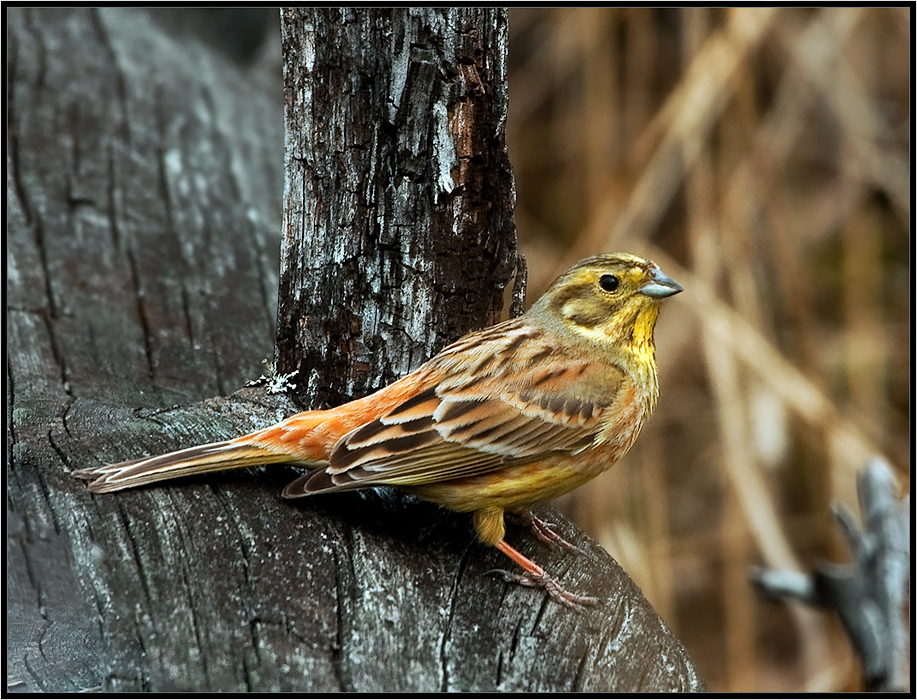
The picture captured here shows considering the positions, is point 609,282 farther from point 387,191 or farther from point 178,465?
point 178,465

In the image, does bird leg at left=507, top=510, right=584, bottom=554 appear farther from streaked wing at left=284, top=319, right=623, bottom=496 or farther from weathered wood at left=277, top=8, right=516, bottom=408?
weathered wood at left=277, top=8, right=516, bottom=408

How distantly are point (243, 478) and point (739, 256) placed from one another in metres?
3.33

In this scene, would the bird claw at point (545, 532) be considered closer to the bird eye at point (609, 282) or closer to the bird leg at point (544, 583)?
the bird leg at point (544, 583)

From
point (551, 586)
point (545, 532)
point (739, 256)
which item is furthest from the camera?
point (739, 256)

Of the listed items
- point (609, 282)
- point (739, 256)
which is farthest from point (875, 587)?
point (739, 256)

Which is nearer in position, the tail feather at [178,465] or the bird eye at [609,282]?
the tail feather at [178,465]

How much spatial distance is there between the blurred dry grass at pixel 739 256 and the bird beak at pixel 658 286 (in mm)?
1876

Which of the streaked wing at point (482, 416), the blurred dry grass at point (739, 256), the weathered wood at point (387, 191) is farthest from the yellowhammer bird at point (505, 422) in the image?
the blurred dry grass at point (739, 256)

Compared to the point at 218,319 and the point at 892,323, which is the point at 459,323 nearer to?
the point at 218,319

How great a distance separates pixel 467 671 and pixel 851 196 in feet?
18.3

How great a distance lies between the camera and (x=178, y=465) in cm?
252

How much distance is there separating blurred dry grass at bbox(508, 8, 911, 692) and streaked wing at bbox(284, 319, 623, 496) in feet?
6.97

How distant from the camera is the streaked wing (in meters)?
2.74

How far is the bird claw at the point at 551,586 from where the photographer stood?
247 cm
